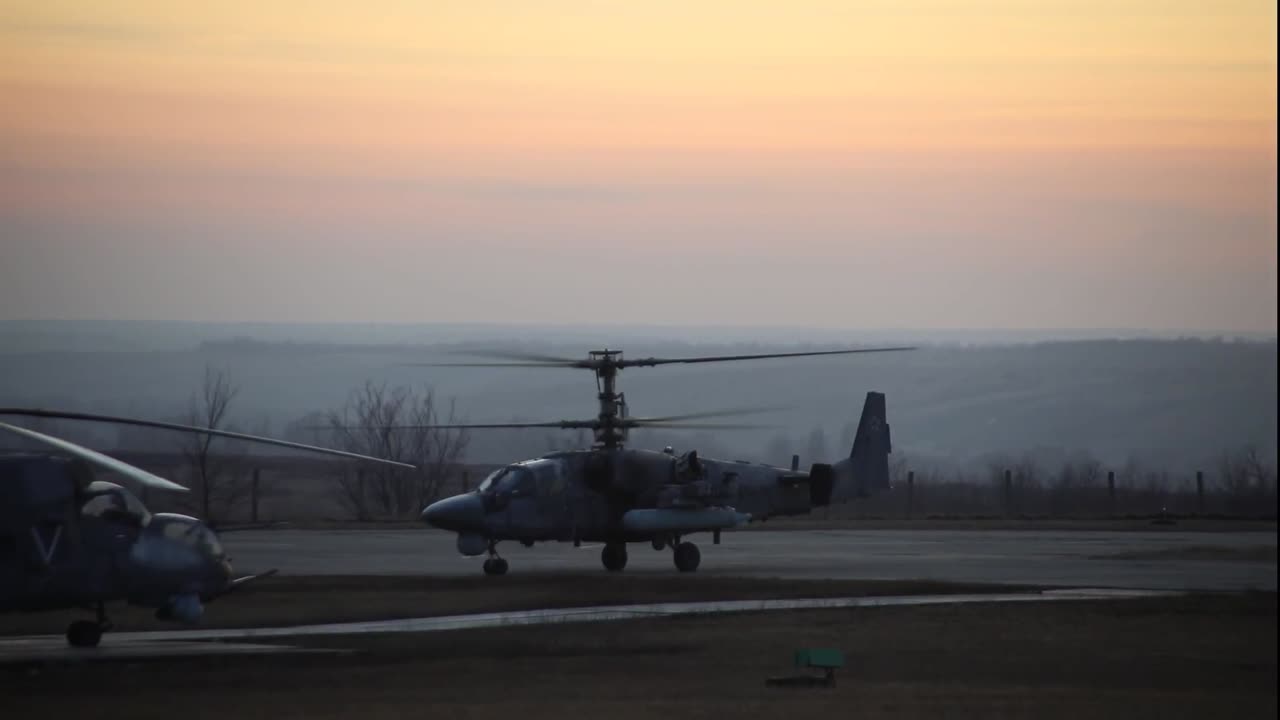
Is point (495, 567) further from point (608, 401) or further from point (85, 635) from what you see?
point (85, 635)

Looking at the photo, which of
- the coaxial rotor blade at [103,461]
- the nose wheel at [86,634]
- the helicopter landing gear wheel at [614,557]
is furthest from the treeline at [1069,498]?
the coaxial rotor blade at [103,461]

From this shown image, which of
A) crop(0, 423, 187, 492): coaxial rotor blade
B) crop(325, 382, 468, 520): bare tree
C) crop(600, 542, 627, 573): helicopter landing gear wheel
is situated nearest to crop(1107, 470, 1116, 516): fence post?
crop(325, 382, 468, 520): bare tree

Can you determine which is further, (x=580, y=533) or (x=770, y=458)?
(x=770, y=458)

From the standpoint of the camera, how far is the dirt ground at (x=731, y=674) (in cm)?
1691

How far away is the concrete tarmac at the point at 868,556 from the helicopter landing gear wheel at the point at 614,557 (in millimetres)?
293

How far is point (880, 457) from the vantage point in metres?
39.9

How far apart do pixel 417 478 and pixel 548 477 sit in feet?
111

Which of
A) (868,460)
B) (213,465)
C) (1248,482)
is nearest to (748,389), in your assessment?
(213,465)

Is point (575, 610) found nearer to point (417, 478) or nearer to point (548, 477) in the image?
point (548, 477)

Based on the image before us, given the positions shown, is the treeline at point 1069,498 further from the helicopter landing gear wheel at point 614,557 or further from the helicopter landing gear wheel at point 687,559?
the helicopter landing gear wheel at point 614,557

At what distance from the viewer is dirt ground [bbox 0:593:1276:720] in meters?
16.9

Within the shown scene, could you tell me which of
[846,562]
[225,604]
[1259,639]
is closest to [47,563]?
[225,604]

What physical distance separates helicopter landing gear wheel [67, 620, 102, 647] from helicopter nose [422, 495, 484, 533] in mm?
11410

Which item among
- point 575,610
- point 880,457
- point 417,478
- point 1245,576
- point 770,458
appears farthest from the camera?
point 770,458
